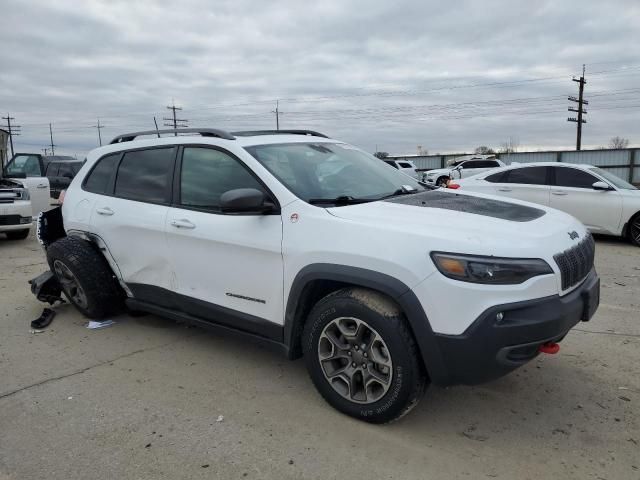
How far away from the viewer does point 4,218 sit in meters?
9.70

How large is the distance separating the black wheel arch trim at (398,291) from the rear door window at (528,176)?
803 centimetres

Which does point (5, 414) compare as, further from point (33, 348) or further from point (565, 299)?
point (565, 299)

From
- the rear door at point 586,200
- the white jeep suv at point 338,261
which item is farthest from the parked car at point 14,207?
the rear door at point 586,200

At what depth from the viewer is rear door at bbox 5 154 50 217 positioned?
11.1 m

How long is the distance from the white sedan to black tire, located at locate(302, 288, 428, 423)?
19.7 ft

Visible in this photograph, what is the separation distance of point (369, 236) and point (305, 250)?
1.44 ft

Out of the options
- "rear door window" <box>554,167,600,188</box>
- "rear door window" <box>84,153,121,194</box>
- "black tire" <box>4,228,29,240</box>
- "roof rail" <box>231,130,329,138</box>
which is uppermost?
"roof rail" <box>231,130,329,138</box>

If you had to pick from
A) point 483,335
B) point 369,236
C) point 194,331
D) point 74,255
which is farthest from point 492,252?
point 74,255

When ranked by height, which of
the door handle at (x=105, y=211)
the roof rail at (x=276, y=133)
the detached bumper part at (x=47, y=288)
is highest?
the roof rail at (x=276, y=133)

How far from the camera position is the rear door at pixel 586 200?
909 centimetres

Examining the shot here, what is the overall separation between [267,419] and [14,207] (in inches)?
341

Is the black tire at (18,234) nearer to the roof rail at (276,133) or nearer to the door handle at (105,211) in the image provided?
the door handle at (105,211)

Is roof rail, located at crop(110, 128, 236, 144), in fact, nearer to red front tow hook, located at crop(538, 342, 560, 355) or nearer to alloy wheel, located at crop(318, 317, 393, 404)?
alloy wheel, located at crop(318, 317, 393, 404)

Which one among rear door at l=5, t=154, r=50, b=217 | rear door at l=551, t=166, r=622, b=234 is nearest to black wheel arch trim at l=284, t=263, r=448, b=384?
rear door at l=551, t=166, r=622, b=234
